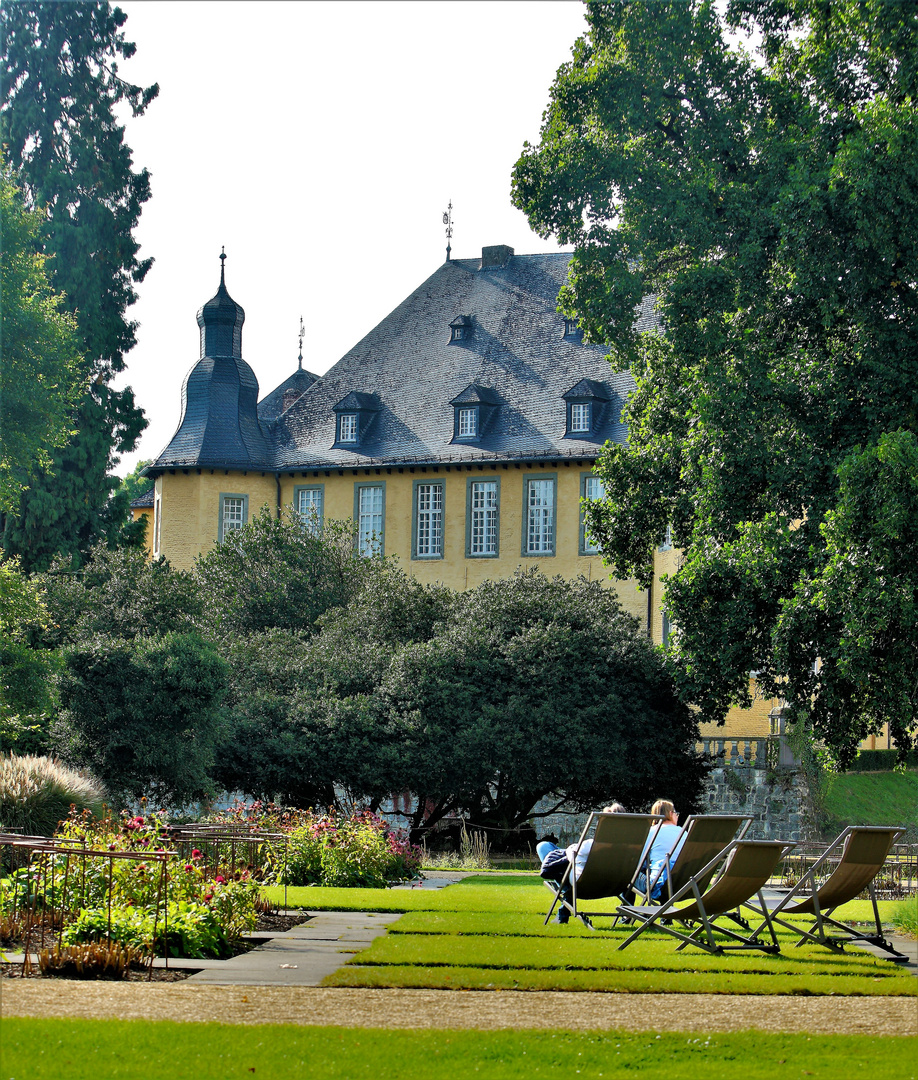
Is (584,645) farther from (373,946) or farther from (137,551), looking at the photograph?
(373,946)

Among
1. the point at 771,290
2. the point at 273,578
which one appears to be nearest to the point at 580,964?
the point at 771,290

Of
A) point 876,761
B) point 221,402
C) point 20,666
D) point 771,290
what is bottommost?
point 876,761

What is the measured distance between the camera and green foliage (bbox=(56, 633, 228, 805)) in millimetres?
25172

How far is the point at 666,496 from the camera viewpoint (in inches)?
903

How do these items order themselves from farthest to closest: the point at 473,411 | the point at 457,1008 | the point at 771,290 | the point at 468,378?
the point at 468,378, the point at 473,411, the point at 771,290, the point at 457,1008

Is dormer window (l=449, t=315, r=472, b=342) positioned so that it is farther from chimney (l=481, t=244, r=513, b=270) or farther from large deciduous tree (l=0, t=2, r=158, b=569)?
large deciduous tree (l=0, t=2, r=158, b=569)

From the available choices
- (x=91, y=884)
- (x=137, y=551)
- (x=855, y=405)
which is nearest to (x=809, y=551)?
(x=855, y=405)

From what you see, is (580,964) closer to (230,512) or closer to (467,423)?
(467,423)

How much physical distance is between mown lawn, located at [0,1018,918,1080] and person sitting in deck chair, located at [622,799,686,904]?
345 centimetres

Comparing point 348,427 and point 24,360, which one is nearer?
point 24,360

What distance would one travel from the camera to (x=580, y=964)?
27.8 ft

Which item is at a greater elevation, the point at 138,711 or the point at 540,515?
the point at 540,515

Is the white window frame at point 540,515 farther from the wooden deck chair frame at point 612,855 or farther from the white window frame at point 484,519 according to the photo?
the wooden deck chair frame at point 612,855

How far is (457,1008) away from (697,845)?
314 cm
